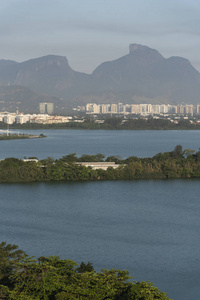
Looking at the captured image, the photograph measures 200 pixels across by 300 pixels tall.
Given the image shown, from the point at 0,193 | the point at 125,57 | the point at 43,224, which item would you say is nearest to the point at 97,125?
the point at 0,193

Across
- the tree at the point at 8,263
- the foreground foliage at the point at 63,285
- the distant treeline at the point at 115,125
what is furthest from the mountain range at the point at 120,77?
the foreground foliage at the point at 63,285

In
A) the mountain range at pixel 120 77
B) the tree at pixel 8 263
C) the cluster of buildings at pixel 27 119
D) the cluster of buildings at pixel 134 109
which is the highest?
the mountain range at pixel 120 77

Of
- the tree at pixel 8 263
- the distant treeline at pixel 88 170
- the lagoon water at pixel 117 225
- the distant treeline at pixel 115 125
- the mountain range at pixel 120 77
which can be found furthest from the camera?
the mountain range at pixel 120 77

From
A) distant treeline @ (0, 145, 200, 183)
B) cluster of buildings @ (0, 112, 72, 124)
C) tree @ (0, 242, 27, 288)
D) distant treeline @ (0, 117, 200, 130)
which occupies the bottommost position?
tree @ (0, 242, 27, 288)

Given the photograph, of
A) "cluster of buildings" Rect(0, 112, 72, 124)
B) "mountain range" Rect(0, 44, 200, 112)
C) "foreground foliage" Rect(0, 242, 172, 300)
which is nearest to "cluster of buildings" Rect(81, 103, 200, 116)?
"cluster of buildings" Rect(0, 112, 72, 124)

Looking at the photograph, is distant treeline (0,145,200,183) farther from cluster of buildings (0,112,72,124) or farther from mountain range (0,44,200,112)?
mountain range (0,44,200,112)

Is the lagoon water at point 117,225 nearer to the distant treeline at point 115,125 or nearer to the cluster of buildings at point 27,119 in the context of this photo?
the distant treeline at point 115,125

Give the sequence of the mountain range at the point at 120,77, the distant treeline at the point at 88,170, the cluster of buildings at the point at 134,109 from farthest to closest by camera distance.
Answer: the mountain range at the point at 120,77
the cluster of buildings at the point at 134,109
the distant treeline at the point at 88,170

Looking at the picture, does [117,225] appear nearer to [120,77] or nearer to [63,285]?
[63,285]
